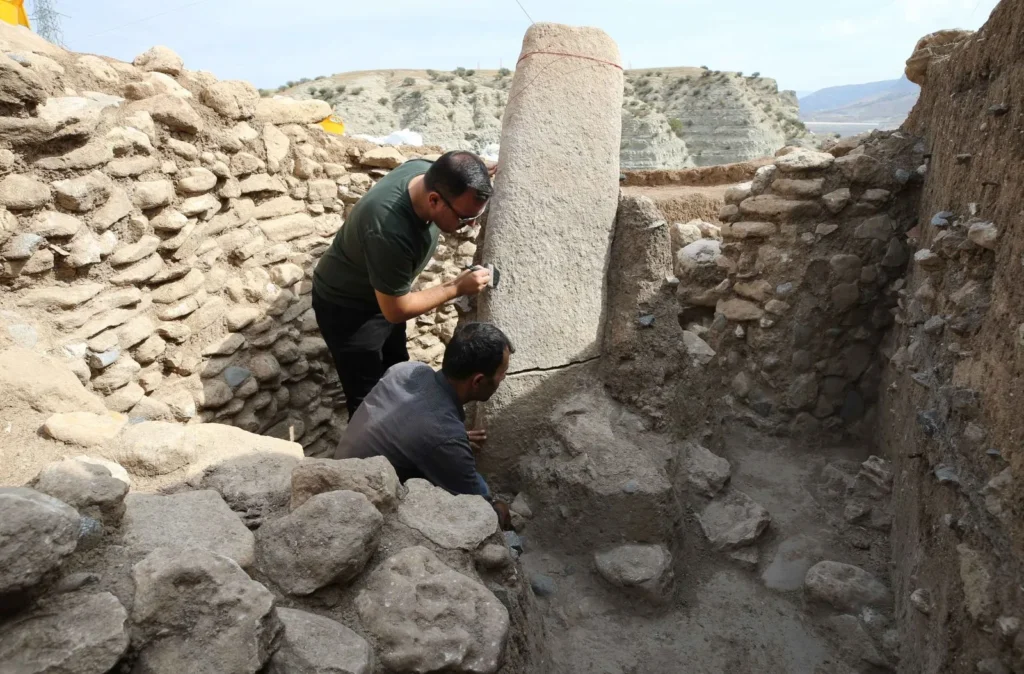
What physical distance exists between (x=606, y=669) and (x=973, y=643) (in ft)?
3.60

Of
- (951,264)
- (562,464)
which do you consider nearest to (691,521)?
(562,464)

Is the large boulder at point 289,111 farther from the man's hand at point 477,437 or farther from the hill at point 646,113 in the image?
the hill at point 646,113

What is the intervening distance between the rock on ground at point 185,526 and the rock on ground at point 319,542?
0.18 feet

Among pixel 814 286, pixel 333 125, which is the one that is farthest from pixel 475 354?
pixel 333 125

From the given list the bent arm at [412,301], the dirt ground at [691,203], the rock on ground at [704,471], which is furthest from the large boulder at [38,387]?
the dirt ground at [691,203]

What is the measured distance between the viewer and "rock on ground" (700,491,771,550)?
303 centimetres

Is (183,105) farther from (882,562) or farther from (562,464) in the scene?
(882,562)

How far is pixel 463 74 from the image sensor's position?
3075 cm

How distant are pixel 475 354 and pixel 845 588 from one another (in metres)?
1.76

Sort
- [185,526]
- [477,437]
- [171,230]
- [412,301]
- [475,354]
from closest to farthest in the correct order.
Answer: [185,526]
[475,354]
[412,301]
[477,437]
[171,230]

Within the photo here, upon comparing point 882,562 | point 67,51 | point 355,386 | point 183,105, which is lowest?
point 882,562

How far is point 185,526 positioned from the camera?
1.64 m

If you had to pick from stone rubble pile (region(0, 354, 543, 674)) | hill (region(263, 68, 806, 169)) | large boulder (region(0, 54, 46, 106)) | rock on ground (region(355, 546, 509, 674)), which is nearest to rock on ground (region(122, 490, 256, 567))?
stone rubble pile (region(0, 354, 543, 674))

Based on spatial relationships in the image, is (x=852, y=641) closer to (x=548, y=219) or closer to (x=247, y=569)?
(x=548, y=219)
